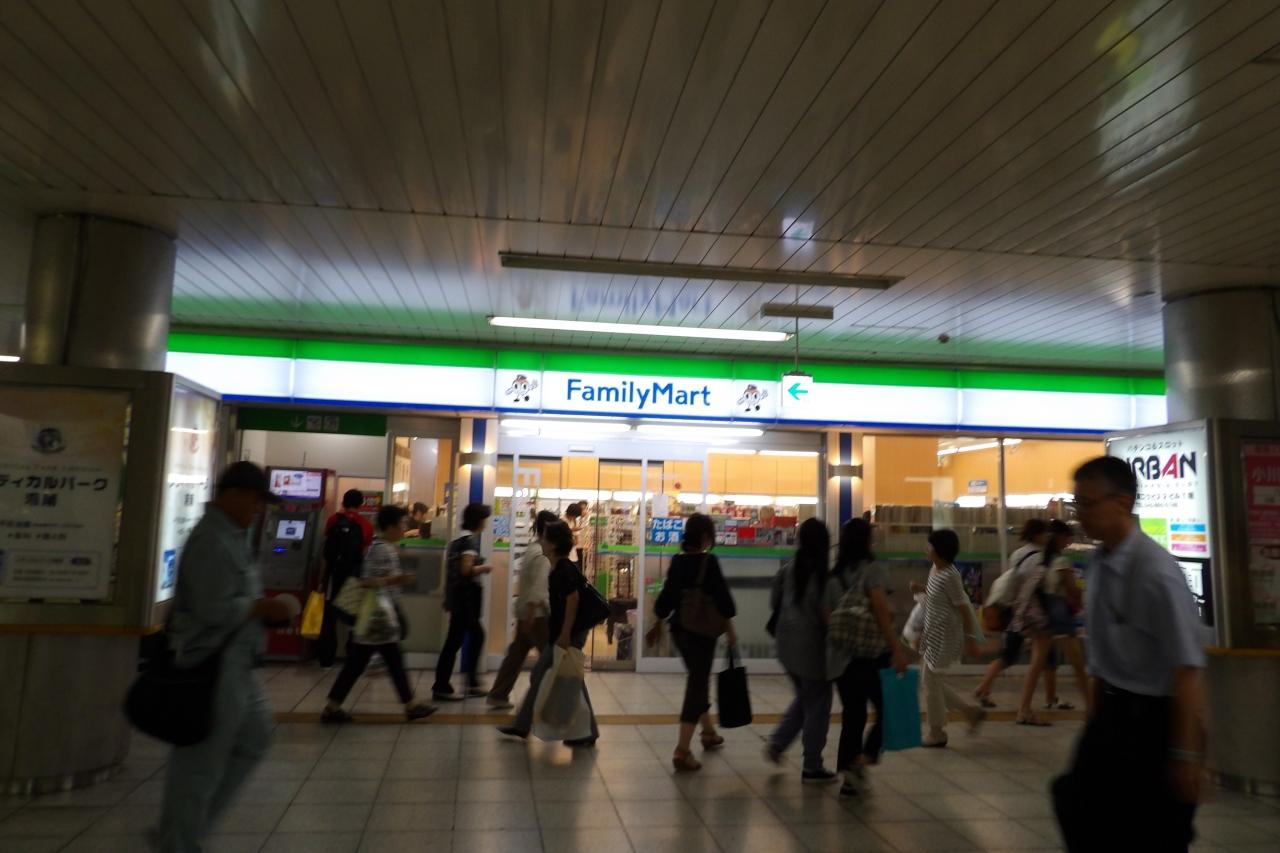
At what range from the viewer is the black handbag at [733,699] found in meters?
5.65

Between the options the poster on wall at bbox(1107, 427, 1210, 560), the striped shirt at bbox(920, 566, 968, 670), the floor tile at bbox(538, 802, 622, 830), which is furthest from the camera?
the striped shirt at bbox(920, 566, 968, 670)

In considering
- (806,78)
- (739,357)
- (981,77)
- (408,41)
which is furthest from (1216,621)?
(408,41)

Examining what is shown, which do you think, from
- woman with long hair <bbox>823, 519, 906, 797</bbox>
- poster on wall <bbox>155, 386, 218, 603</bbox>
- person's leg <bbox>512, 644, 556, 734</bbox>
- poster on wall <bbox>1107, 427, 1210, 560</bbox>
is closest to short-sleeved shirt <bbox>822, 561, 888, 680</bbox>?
woman with long hair <bbox>823, 519, 906, 797</bbox>

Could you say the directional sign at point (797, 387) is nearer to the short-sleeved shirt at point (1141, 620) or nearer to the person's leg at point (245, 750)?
the short-sleeved shirt at point (1141, 620)

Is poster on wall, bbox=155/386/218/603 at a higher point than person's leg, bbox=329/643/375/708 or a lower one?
higher

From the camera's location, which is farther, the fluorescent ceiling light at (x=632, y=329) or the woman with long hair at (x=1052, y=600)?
the fluorescent ceiling light at (x=632, y=329)

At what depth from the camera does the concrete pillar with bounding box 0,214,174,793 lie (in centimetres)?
490

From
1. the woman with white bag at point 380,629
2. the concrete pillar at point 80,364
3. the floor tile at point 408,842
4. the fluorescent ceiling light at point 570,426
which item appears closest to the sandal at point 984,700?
the fluorescent ceiling light at point 570,426

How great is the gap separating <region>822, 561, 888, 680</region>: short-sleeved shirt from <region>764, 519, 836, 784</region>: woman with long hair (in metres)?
0.05

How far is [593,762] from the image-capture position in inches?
227

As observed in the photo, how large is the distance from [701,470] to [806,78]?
6.18 metres

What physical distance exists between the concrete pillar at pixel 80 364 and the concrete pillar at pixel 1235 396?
6.48 metres

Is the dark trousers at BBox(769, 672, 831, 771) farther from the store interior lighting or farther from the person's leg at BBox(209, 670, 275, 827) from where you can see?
the store interior lighting

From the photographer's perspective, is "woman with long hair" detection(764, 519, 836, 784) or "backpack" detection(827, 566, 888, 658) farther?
"woman with long hair" detection(764, 519, 836, 784)
